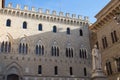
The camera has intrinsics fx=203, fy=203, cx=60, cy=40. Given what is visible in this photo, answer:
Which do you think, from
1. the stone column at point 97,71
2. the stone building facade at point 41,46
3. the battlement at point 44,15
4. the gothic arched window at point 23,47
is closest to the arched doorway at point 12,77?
the stone building facade at point 41,46

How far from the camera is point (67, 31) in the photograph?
25.2 metres

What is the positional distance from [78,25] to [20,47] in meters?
8.21

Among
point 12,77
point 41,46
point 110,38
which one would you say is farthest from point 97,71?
point 41,46

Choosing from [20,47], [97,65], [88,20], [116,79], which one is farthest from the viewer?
[88,20]

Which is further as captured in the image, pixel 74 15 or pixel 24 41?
pixel 74 15

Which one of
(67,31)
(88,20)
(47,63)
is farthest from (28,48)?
(88,20)

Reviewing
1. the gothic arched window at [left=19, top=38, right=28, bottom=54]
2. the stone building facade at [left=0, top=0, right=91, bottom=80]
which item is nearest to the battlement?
the stone building facade at [left=0, top=0, right=91, bottom=80]

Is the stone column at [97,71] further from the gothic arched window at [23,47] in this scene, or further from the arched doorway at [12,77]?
the gothic arched window at [23,47]

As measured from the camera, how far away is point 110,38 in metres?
18.2

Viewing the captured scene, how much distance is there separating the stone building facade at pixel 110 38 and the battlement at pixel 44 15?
5.80 m

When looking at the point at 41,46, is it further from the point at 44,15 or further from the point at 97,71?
the point at 97,71

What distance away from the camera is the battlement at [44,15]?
908 inches

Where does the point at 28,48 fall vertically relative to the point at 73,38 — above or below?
below

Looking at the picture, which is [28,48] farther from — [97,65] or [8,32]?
[97,65]
